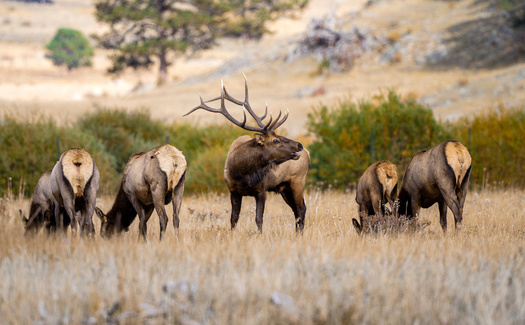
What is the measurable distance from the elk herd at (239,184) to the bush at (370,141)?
6.44 metres

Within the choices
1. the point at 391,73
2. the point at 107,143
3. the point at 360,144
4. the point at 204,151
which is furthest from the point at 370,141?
the point at 391,73

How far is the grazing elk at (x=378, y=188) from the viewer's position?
30.1 feet

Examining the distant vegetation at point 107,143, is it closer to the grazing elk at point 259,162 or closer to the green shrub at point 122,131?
the green shrub at point 122,131

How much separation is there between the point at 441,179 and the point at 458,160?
1.18 feet

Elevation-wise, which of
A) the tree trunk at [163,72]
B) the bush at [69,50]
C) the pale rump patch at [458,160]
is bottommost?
the pale rump patch at [458,160]

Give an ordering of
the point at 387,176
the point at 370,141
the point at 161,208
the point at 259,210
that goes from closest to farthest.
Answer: the point at 161,208, the point at 387,176, the point at 259,210, the point at 370,141

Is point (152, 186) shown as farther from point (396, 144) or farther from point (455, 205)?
point (396, 144)

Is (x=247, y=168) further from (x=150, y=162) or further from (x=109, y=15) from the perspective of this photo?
(x=109, y=15)

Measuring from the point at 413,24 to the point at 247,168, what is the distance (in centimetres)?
4989

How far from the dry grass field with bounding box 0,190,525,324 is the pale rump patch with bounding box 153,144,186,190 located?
1228mm

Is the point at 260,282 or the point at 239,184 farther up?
the point at 239,184

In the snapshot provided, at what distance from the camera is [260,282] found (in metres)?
5.35

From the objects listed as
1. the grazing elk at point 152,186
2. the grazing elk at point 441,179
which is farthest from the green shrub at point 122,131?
the grazing elk at point 441,179

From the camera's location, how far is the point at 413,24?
55.9 meters
